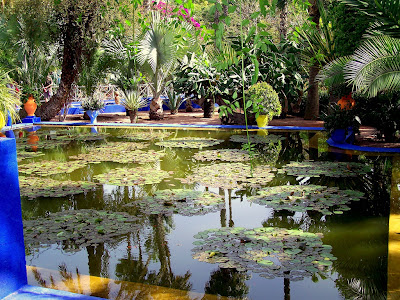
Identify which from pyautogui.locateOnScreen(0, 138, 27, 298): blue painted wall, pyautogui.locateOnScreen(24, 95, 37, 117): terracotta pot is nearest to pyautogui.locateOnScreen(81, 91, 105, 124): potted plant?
pyautogui.locateOnScreen(24, 95, 37, 117): terracotta pot

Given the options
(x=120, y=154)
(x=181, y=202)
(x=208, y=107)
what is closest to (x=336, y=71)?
(x=120, y=154)

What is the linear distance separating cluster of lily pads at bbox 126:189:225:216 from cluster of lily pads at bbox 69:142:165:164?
7.40 ft

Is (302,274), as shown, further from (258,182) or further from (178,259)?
(258,182)

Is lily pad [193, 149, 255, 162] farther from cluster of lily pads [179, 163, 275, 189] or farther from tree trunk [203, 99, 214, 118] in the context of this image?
tree trunk [203, 99, 214, 118]

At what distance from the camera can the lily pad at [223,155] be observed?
8.19m

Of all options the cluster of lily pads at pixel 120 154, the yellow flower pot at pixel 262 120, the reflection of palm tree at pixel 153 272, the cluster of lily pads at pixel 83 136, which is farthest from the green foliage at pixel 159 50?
the reflection of palm tree at pixel 153 272

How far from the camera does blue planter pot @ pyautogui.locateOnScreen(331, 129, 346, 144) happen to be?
372 inches

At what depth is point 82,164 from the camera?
7.88m

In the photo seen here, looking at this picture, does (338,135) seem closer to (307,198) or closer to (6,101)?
(307,198)

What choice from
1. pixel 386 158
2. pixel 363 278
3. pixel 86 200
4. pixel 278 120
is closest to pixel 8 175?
pixel 363 278

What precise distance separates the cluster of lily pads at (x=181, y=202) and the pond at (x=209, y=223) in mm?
17

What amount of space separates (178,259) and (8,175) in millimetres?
1792

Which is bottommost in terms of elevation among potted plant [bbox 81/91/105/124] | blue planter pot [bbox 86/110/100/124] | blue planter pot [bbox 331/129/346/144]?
blue planter pot [bbox 331/129/346/144]

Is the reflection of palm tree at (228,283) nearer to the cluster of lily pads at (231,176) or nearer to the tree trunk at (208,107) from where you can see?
the cluster of lily pads at (231,176)
